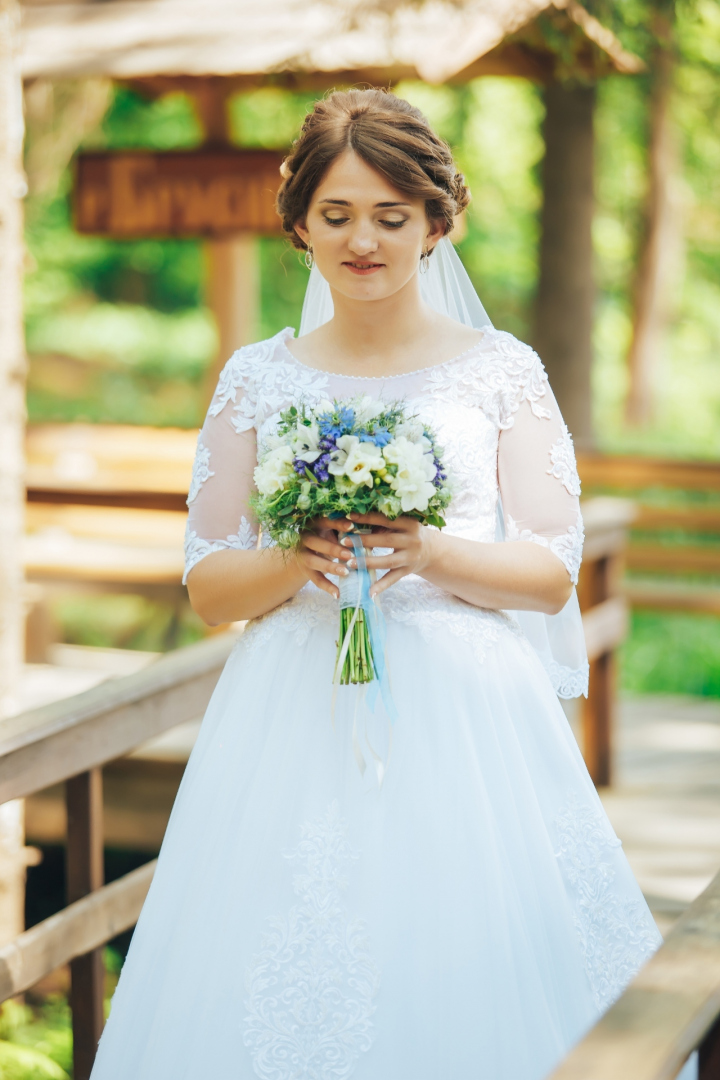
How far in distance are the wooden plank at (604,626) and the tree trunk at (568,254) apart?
3.50 m

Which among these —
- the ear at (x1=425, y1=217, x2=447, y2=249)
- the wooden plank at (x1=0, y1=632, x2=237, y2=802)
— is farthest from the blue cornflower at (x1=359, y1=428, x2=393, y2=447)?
the wooden plank at (x1=0, y1=632, x2=237, y2=802)

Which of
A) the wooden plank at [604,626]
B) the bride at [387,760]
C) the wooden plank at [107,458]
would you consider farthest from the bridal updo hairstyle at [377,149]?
the wooden plank at [107,458]

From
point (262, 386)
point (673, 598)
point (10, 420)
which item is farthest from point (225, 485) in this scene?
point (673, 598)

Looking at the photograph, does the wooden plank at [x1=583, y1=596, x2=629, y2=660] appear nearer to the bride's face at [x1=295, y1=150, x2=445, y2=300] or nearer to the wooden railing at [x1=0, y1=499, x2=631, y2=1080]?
the wooden railing at [x1=0, y1=499, x2=631, y2=1080]

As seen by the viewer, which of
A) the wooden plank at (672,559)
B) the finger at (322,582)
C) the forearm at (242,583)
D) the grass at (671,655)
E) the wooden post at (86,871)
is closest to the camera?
the finger at (322,582)

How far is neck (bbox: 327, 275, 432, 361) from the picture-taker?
2.36 meters

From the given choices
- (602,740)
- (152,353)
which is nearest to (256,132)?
(152,353)

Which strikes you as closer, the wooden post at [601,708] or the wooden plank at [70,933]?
the wooden plank at [70,933]

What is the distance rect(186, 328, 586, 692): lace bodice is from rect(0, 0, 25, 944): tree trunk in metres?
1.44

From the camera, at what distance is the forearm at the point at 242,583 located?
7.14 ft

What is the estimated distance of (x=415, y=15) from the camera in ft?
17.1

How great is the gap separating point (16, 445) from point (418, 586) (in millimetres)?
1811

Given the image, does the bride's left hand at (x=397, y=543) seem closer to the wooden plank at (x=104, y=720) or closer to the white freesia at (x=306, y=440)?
the white freesia at (x=306, y=440)

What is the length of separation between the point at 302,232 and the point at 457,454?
0.56 metres
